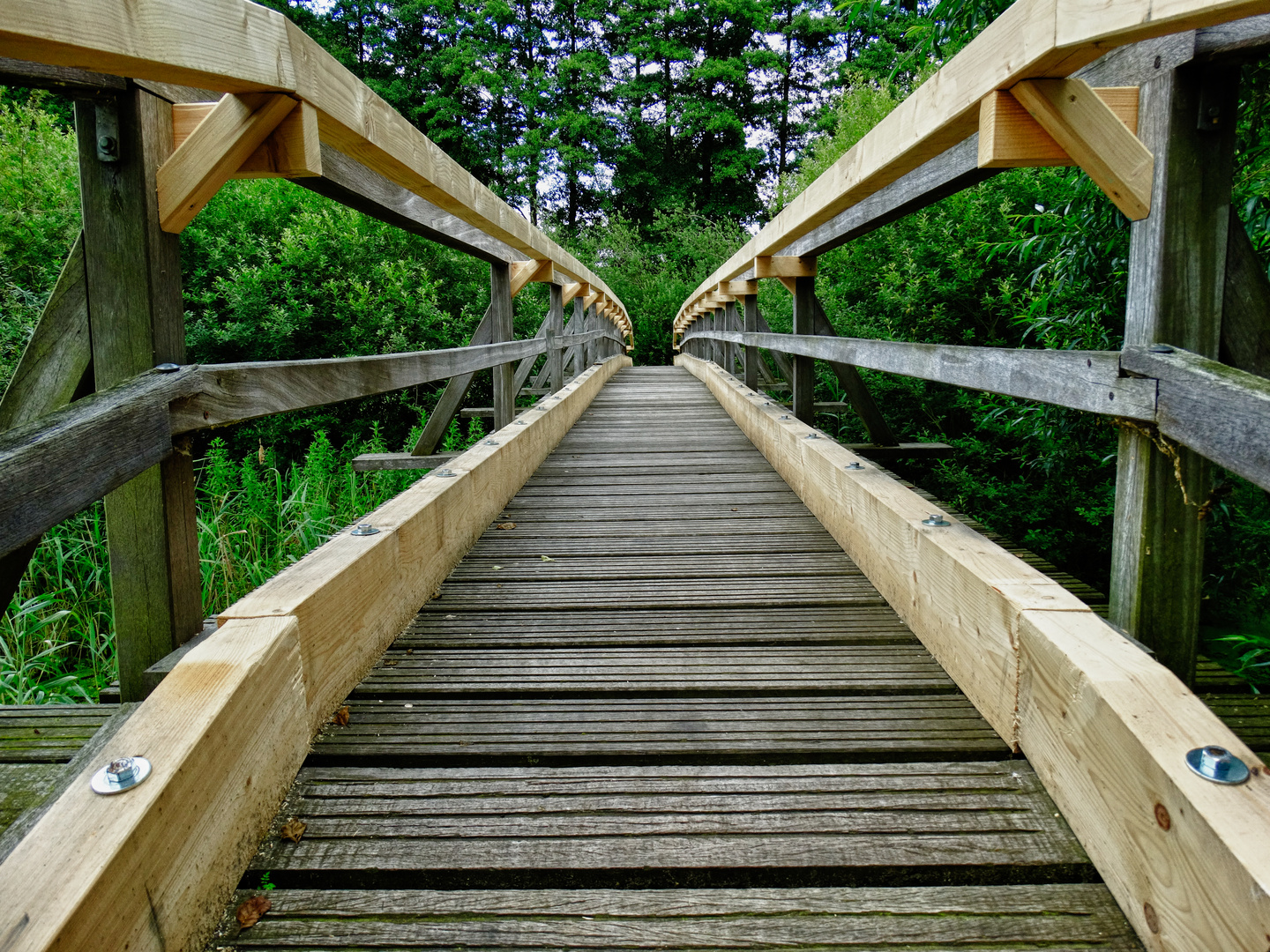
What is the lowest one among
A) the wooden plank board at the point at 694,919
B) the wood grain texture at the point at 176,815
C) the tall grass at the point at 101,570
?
the tall grass at the point at 101,570

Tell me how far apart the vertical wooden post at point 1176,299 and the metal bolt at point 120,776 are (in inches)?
61.3

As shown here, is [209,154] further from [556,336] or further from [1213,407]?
[556,336]

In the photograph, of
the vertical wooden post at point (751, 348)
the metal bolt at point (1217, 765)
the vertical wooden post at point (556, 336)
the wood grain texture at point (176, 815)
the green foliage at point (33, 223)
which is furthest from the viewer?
the green foliage at point (33, 223)

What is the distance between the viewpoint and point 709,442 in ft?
17.5

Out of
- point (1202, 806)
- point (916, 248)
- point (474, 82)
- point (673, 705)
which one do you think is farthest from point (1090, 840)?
point (474, 82)

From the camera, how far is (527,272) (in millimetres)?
4844

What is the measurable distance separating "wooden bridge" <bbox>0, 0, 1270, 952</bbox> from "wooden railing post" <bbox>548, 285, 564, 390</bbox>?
359 cm

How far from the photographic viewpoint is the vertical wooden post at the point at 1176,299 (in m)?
1.43

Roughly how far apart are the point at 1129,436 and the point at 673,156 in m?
28.4

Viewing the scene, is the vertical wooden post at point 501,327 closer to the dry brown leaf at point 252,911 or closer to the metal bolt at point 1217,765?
the dry brown leaf at point 252,911

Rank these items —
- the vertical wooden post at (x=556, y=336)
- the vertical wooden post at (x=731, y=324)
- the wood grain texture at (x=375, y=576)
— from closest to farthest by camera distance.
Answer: the wood grain texture at (x=375, y=576) → the vertical wooden post at (x=556, y=336) → the vertical wooden post at (x=731, y=324)

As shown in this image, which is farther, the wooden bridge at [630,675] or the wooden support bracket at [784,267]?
the wooden support bracket at [784,267]

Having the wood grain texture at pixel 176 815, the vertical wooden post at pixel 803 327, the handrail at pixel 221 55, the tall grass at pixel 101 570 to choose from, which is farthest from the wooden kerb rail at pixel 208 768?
the vertical wooden post at pixel 803 327

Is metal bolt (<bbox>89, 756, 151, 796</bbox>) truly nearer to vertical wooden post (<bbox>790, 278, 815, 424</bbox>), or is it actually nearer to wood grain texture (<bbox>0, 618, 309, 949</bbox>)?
wood grain texture (<bbox>0, 618, 309, 949</bbox>)
